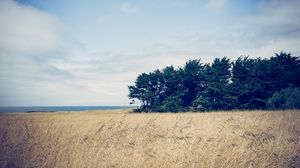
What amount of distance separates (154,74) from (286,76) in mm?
23288

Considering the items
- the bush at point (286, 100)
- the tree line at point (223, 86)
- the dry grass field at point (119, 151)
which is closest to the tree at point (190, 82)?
the tree line at point (223, 86)

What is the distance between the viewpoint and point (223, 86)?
115 feet

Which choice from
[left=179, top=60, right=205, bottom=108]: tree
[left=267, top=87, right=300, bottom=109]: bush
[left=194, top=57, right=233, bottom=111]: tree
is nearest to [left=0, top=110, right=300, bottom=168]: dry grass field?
[left=267, top=87, right=300, bottom=109]: bush

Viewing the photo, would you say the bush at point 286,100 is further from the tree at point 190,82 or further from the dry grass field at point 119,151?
the dry grass field at point 119,151

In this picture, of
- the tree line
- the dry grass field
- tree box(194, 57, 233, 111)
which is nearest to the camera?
the dry grass field

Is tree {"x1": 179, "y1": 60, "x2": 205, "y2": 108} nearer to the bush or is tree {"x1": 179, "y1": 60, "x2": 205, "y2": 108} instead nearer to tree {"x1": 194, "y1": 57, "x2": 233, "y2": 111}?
tree {"x1": 194, "y1": 57, "x2": 233, "y2": 111}

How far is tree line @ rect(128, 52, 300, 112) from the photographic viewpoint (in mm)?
28297

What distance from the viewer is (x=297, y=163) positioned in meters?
4.61

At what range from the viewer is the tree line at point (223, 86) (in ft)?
92.8

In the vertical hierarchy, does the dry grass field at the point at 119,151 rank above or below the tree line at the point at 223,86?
below

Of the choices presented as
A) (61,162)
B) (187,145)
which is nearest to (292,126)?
(187,145)

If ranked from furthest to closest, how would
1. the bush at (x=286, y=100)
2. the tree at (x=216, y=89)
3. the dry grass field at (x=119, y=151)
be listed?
the tree at (x=216, y=89), the bush at (x=286, y=100), the dry grass field at (x=119, y=151)

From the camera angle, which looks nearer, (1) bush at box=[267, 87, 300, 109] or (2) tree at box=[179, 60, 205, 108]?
(1) bush at box=[267, 87, 300, 109]

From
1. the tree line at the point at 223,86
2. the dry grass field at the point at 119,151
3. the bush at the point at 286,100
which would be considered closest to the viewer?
the dry grass field at the point at 119,151
